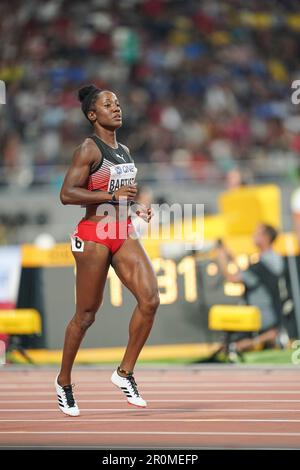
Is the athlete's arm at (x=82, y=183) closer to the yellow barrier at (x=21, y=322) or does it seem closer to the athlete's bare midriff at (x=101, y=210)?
the athlete's bare midriff at (x=101, y=210)

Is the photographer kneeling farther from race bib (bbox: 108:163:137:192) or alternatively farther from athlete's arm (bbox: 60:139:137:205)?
athlete's arm (bbox: 60:139:137:205)

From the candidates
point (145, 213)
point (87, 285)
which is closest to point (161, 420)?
point (87, 285)

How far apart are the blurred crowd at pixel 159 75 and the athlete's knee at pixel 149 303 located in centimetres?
1047

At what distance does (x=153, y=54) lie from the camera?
73.3ft

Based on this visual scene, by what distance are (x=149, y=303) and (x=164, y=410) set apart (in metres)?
0.97

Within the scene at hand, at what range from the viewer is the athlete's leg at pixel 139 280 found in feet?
Answer: 27.0

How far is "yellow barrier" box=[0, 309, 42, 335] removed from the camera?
12.9 meters

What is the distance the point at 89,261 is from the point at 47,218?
8.89m

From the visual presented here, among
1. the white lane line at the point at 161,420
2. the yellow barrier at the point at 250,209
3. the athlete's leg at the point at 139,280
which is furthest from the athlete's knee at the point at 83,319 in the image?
the yellow barrier at the point at 250,209

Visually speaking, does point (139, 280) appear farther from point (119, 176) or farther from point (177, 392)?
point (177, 392)

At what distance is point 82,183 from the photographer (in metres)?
8.12

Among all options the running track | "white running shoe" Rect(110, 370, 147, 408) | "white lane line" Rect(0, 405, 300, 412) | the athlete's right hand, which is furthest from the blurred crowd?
the athlete's right hand

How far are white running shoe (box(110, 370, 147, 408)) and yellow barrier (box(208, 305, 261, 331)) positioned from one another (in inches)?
153
